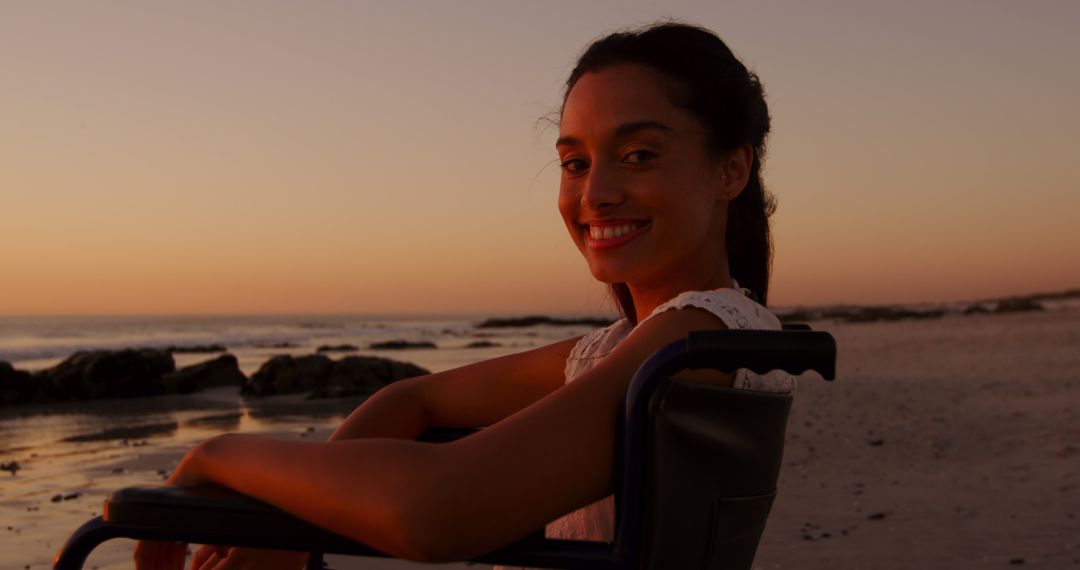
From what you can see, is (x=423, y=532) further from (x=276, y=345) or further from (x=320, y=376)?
(x=276, y=345)

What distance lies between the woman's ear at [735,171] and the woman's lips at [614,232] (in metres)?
0.24

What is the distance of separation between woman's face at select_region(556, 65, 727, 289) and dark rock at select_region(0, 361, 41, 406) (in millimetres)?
14056

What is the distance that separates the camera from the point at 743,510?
1614 millimetres

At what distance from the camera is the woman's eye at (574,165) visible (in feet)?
6.78

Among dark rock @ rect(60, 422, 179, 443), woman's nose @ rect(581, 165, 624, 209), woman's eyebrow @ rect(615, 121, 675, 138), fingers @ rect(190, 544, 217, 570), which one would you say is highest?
woman's eyebrow @ rect(615, 121, 675, 138)

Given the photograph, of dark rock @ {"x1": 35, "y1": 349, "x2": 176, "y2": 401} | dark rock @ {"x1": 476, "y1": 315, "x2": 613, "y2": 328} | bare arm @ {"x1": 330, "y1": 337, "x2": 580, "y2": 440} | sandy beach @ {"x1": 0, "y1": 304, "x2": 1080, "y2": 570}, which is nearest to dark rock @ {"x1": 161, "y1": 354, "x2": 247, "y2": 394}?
dark rock @ {"x1": 35, "y1": 349, "x2": 176, "y2": 401}

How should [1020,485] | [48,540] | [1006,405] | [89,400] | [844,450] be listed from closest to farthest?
[48,540]
[1020,485]
[844,450]
[1006,405]
[89,400]

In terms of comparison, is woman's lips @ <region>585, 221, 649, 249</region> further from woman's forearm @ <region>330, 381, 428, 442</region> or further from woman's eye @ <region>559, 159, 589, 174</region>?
woman's forearm @ <region>330, 381, 428, 442</region>

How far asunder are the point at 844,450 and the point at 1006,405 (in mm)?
3765

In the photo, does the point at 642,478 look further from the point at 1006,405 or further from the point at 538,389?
the point at 1006,405

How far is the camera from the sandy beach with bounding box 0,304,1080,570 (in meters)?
5.73

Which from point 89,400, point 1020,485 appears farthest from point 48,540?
point 89,400

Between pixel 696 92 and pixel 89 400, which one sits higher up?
pixel 696 92

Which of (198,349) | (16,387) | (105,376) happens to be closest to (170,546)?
(16,387)
